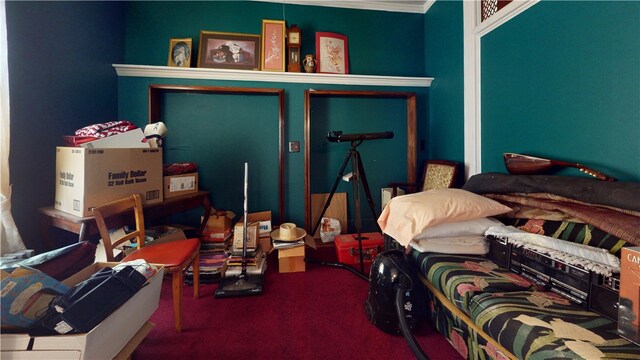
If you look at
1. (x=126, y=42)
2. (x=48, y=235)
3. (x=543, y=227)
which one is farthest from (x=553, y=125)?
(x=126, y=42)

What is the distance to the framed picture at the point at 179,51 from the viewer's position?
2510 mm

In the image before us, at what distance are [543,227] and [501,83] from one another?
119 cm

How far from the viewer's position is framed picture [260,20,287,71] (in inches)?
102

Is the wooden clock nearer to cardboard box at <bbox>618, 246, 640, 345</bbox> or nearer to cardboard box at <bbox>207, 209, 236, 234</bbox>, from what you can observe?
cardboard box at <bbox>207, 209, 236, 234</bbox>

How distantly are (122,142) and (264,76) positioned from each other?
56.4 inches

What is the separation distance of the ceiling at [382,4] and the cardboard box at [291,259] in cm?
259

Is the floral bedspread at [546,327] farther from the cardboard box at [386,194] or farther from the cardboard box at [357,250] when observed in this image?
the cardboard box at [386,194]

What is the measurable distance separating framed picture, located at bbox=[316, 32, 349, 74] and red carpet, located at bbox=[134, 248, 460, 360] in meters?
2.19

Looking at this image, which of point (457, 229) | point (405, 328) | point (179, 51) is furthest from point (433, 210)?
point (179, 51)

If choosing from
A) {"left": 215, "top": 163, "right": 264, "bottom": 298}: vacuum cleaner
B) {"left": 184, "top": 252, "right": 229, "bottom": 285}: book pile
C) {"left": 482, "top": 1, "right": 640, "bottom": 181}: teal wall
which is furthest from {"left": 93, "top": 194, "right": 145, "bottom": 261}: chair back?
{"left": 482, "top": 1, "right": 640, "bottom": 181}: teal wall

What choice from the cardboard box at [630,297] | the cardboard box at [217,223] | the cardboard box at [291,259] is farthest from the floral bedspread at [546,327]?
the cardboard box at [217,223]

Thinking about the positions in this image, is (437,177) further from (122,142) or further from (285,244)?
(122,142)

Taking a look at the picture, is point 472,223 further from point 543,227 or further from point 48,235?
point 48,235

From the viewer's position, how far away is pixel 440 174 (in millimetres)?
2379
